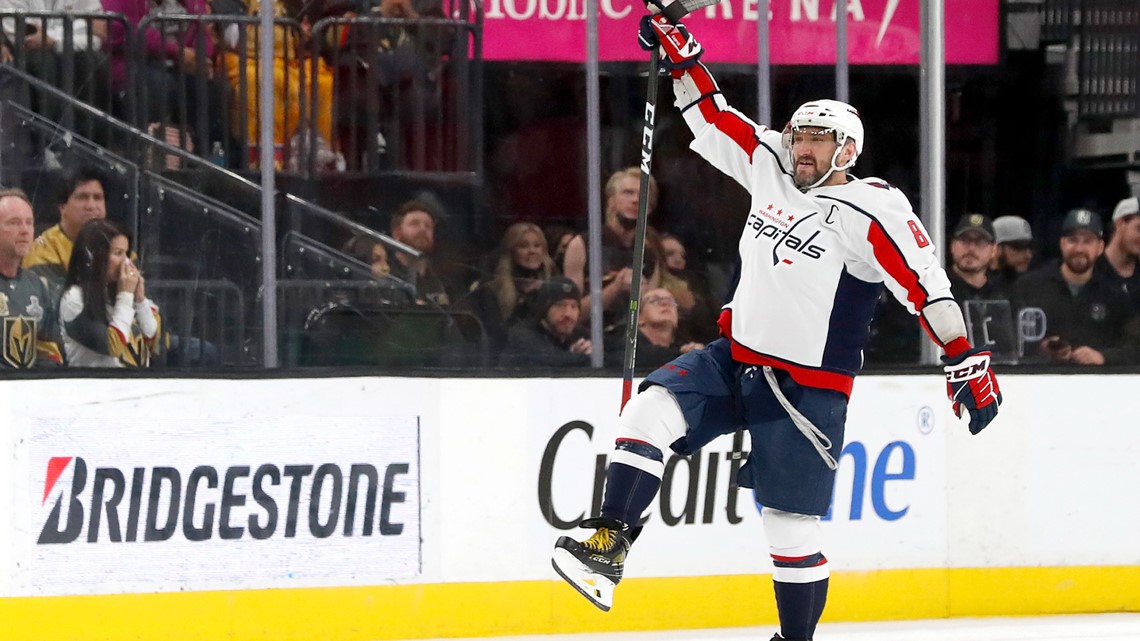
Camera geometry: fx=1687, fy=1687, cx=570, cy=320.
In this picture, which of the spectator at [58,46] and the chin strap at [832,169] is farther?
the spectator at [58,46]

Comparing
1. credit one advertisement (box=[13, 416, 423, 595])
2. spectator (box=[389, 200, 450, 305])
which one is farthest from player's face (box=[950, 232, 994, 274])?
credit one advertisement (box=[13, 416, 423, 595])

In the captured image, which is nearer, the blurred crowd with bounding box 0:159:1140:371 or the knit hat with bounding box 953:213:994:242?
the blurred crowd with bounding box 0:159:1140:371

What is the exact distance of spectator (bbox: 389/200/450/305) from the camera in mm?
5148

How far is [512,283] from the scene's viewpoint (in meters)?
5.25

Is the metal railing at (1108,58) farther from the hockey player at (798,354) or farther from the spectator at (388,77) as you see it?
the spectator at (388,77)

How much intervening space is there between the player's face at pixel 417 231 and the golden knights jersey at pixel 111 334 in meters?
0.80

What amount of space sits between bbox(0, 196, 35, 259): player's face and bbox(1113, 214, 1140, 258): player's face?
3.44 m

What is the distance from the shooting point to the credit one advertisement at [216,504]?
4.51 metres

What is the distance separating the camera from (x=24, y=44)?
4.88m

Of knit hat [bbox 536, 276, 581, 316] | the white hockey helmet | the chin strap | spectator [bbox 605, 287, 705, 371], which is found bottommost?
spectator [bbox 605, 287, 705, 371]

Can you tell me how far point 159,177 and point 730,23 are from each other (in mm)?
1954

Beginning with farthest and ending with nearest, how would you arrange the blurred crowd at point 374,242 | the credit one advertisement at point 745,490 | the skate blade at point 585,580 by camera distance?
the credit one advertisement at point 745,490 < the blurred crowd at point 374,242 < the skate blade at point 585,580

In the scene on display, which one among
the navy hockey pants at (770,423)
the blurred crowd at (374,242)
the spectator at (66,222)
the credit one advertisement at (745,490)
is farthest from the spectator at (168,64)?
the navy hockey pants at (770,423)

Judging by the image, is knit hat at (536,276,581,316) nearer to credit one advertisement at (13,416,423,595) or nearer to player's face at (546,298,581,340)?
player's face at (546,298,581,340)
